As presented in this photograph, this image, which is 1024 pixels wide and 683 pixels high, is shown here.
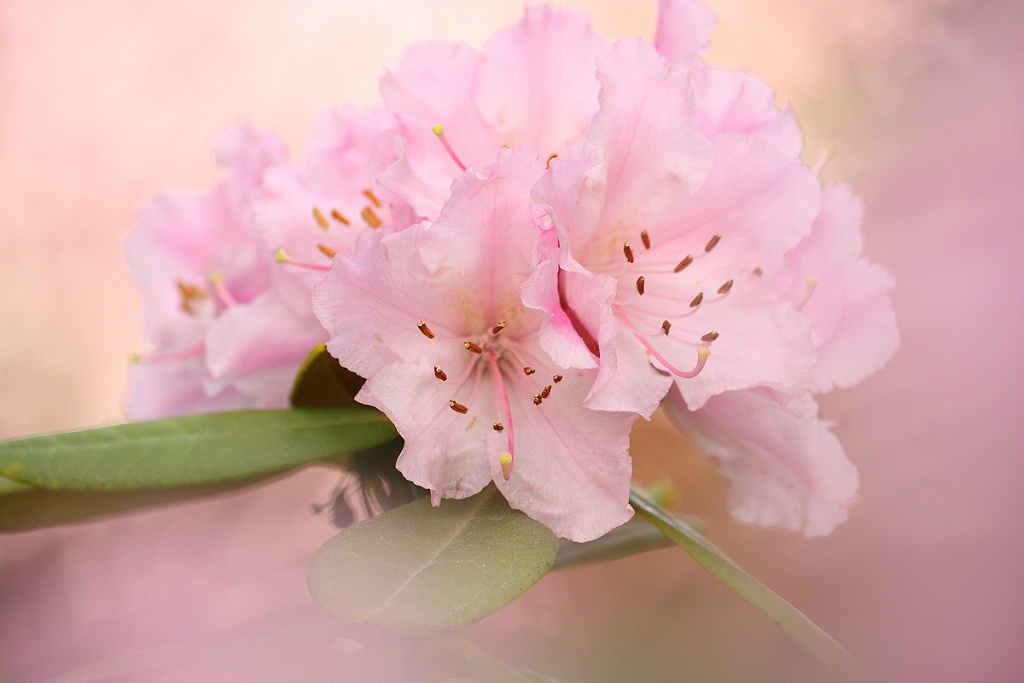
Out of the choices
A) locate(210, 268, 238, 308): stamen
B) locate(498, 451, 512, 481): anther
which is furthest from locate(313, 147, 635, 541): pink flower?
locate(210, 268, 238, 308): stamen

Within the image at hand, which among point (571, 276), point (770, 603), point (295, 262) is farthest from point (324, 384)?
point (770, 603)

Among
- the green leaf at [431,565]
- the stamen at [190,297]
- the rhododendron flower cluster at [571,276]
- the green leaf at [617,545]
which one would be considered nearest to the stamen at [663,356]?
the rhododendron flower cluster at [571,276]

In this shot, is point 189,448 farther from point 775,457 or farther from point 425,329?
point 775,457

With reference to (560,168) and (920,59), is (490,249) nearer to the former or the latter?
(560,168)

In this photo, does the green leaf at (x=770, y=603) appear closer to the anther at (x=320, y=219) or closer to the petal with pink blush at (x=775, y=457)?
the petal with pink blush at (x=775, y=457)

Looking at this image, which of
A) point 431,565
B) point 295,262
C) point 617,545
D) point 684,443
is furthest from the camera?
point 684,443

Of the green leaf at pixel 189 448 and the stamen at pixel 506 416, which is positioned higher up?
the stamen at pixel 506 416
